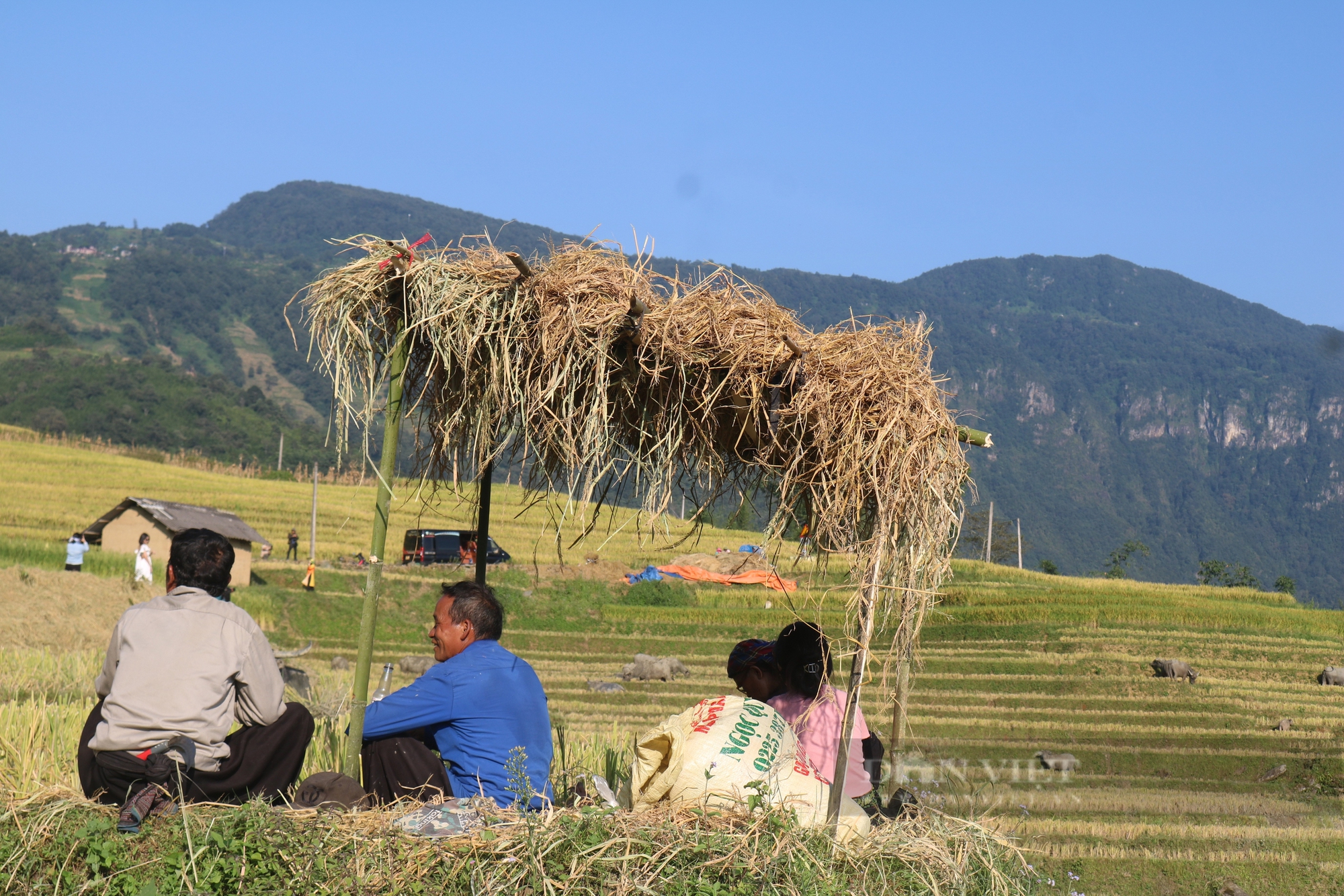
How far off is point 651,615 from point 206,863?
2504 centimetres

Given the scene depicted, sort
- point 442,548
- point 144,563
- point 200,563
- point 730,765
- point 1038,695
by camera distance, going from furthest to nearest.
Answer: point 442,548 → point 144,563 → point 1038,695 → point 730,765 → point 200,563

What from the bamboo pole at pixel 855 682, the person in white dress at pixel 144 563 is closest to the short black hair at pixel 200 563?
the bamboo pole at pixel 855 682

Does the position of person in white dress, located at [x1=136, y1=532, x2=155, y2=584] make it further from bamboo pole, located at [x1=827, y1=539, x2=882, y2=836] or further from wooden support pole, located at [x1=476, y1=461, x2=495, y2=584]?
bamboo pole, located at [x1=827, y1=539, x2=882, y2=836]

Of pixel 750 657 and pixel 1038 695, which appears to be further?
pixel 1038 695

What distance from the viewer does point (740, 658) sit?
4.61 meters

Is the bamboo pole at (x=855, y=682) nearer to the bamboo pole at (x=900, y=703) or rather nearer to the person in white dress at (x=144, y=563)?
the bamboo pole at (x=900, y=703)

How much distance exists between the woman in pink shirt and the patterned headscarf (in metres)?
0.04

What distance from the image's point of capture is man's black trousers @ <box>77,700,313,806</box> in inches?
134

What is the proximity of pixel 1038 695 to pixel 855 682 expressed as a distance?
1435 centimetres

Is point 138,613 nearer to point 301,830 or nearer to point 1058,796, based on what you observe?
point 301,830

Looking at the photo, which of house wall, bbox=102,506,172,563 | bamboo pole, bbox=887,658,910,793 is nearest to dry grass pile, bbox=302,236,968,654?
bamboo pole, bbox=887,658,910,793

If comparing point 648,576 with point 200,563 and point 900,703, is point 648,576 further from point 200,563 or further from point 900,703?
point 200,563

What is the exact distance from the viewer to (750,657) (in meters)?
4.60

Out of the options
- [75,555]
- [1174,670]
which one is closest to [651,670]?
[1174,670]
